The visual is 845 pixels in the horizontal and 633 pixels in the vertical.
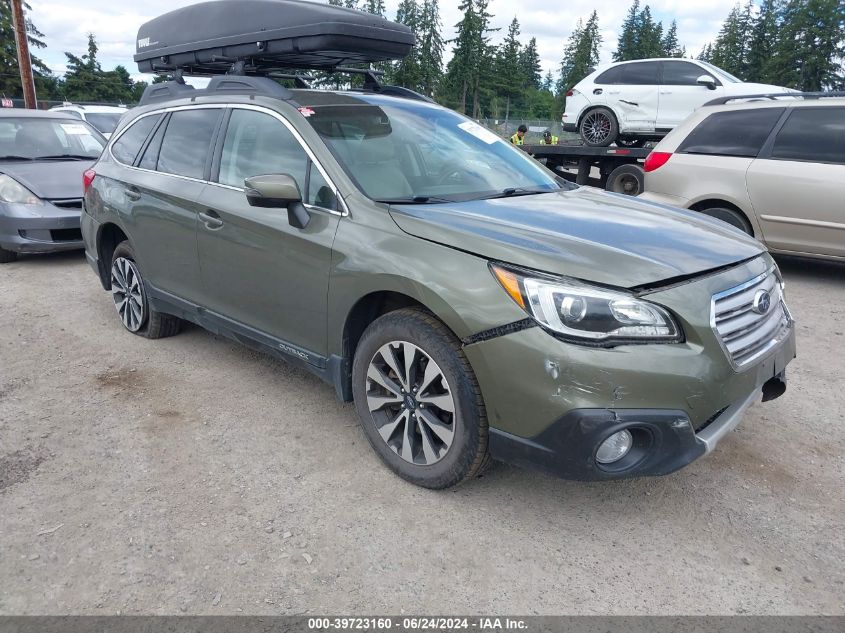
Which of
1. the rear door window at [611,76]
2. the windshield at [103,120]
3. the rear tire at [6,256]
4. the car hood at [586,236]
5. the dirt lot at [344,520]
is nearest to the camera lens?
the dirt lot at [344,520]

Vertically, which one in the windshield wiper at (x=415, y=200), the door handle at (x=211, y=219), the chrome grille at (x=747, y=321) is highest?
the windshield wiper at (x=415, y=200)

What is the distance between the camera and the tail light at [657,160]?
7.41 meters

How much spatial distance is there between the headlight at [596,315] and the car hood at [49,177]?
678cm

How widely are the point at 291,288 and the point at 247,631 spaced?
1.70m

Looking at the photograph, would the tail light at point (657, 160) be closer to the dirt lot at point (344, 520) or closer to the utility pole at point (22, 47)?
the dirt lot at point (344, 520)

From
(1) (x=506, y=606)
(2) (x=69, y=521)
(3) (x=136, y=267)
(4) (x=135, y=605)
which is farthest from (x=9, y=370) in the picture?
(1) (x=506, y=606)

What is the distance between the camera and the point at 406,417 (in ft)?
9.77

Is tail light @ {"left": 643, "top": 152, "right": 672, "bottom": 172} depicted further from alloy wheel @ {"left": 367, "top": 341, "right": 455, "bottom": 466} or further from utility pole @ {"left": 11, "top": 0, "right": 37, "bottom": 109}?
utility pole @ {"left": 11, "top": 0, "right": 37, "bottom": 109}

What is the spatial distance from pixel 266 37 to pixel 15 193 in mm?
4654

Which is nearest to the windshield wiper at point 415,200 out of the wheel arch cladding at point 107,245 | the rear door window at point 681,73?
the wheel arch cladding at point 107,245

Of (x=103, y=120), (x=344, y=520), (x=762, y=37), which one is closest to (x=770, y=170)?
(x=344, y=520)

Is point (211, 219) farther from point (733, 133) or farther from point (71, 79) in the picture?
point (71, 79)

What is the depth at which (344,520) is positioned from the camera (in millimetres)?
2797

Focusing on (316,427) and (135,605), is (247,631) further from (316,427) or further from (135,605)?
(316,427)
